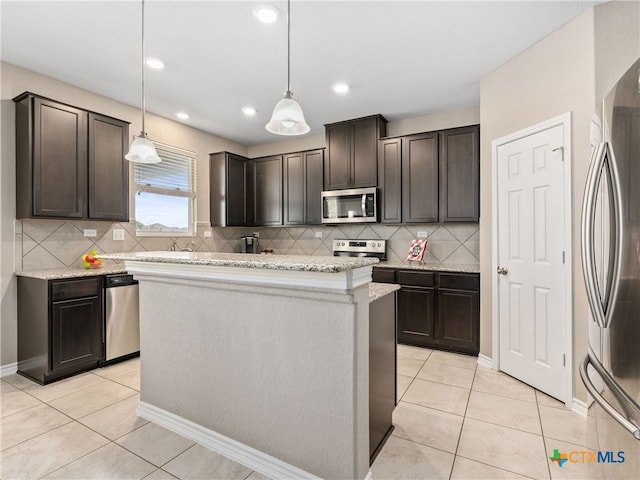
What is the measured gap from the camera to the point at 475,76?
120 inches

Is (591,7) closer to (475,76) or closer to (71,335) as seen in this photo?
(475,76)

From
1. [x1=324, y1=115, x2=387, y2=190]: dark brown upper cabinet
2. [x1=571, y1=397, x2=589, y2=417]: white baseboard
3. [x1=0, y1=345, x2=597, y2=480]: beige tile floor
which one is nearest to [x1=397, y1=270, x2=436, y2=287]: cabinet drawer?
[x1=0, y1=345, x2=597, y2=480]: beige tile floor

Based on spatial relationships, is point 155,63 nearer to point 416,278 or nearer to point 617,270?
point 416,278

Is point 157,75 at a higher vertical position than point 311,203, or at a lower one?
higher

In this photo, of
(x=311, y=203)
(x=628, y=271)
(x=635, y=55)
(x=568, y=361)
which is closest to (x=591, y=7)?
(x=635, y=55)

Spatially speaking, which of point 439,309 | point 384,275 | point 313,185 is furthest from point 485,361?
point 313,185

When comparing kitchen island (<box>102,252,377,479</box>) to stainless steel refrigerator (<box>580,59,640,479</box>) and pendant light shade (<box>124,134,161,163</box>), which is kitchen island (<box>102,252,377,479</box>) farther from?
stainless steel refrigerator (<box>580,59,640,479</box>)

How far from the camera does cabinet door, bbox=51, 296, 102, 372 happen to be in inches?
104

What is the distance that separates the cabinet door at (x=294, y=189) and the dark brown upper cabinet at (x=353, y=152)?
0.45m

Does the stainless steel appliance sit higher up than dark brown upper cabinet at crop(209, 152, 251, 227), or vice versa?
dark brown upper cabinet at crop(209, 152, 251, 227)

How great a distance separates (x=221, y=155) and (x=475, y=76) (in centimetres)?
343

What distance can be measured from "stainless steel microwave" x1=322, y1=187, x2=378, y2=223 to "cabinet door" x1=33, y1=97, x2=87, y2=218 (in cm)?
273

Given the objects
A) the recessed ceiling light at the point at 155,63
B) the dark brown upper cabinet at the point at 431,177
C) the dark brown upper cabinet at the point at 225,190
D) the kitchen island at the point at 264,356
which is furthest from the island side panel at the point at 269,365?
the dark brown upper cabinet at the point at 225,190

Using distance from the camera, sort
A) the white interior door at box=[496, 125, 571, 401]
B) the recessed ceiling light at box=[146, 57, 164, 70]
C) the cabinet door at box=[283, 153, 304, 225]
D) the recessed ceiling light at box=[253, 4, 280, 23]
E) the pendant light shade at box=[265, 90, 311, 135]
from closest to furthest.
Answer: the pendant light shade at box=[265, 90, 311, 135] < the recessed ceiling light at box=[253, 4, 280, 23] < the white interior door at box=[496, 125, 571, 401] < the recessed ceiling light at box=[146, 57, 164, 70] < the cabinet door at box=[283, 153, 304, 225]
